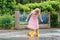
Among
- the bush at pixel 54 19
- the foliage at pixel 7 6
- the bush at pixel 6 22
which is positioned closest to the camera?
the bush at pixel 6 22

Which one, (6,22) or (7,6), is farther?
(7,6)

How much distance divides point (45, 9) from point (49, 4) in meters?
1.31

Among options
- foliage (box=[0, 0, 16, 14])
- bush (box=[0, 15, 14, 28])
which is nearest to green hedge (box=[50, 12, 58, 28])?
bush (box=[0, 15, 14, 28])

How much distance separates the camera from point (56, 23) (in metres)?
28.1

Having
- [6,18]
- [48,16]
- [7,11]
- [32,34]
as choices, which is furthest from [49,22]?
[32,34]

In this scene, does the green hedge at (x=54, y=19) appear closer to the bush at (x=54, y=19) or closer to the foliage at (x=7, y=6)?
the bush at (x=54, y=19)

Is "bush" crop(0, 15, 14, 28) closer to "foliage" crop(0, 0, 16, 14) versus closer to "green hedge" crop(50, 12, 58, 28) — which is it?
"green hedge" crop(50, 12, 58, 28)

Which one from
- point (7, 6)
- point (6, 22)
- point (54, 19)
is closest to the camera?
point (6, 22)

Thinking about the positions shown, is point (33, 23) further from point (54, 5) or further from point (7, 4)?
point (7, 4)

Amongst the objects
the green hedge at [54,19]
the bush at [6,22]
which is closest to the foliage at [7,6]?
the green hedge at [54,19]

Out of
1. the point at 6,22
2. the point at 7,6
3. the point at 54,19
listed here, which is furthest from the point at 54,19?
the point at 7,6

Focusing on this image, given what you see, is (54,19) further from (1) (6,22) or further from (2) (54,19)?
(1) (6,22)

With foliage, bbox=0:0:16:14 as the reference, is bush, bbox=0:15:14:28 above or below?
below

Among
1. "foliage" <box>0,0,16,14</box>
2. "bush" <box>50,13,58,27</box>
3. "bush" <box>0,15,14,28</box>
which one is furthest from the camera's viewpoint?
"foliage" <box>0,0,16,14</box>
